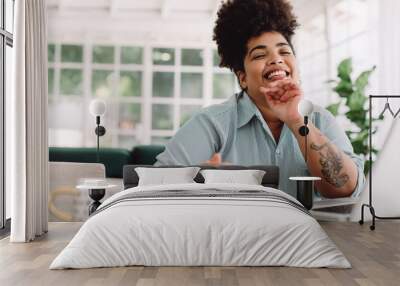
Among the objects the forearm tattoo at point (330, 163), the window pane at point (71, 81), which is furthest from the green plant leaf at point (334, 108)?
the window pane at point (71, 81)

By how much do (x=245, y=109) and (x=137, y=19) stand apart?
1.60m

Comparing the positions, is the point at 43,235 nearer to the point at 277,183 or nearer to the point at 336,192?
the point at 277,183

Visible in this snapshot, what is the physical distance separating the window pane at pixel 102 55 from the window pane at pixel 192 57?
0.80m

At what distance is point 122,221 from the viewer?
13.3 feet

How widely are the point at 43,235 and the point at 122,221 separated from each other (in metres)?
1.84

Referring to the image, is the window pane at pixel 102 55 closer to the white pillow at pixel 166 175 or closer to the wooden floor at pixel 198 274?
the white pillow at pixel 166 175

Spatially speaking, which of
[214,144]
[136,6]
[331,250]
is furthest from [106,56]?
[331,250]

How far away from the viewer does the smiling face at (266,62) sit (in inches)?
242

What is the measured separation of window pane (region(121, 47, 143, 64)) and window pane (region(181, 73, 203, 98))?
54 centimetres

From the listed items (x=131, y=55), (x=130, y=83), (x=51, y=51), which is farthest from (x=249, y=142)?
(x=51, y=51)

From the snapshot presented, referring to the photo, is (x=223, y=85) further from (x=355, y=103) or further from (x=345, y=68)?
(x=355, y=103)

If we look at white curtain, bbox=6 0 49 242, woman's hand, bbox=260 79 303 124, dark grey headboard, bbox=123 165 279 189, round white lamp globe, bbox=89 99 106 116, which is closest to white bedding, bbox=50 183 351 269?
white curtain, bbox=6 0 49 242

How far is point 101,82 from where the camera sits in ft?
21.5

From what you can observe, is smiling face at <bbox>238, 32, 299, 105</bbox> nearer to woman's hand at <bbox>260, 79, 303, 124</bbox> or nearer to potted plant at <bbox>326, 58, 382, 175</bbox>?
woman's hand at <bbox>260, 79, 303, 124</bbox>
